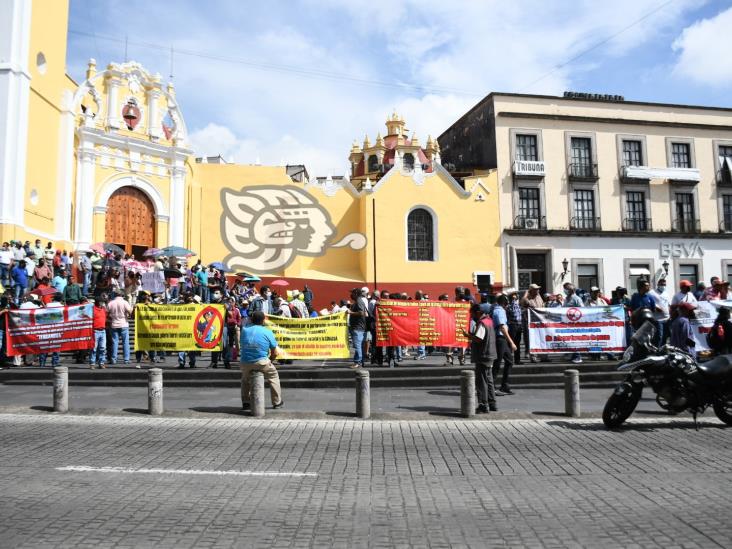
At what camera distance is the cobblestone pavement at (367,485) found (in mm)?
4270

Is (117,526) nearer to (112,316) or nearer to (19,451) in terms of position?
(19,451)

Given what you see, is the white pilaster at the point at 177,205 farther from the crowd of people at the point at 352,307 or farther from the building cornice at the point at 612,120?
the building cornice at the point at 612,120

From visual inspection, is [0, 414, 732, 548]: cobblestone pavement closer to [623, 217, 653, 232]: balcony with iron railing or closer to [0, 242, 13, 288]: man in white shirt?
[0, 242, 13, 288]: man in white shirt

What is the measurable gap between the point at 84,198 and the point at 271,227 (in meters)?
8.50

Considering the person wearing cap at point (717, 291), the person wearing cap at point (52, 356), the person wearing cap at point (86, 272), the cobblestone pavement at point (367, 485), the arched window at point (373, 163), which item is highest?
the arched window at point (373, 163)

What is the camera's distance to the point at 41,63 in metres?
23.7

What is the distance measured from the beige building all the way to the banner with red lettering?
55.5 ft

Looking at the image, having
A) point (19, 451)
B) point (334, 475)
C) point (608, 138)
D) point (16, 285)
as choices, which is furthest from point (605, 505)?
point (608, 138)

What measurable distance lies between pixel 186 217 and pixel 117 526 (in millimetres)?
24764

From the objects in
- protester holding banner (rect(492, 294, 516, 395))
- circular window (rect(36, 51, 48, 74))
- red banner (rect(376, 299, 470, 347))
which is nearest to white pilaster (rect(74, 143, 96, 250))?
circular window (rect(36, 51, 48, 74))

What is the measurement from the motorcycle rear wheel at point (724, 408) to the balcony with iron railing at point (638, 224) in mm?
25352

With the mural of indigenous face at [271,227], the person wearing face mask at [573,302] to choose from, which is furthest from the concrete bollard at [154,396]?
the mural of indigenous face at [271,227]

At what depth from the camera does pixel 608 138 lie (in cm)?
3212

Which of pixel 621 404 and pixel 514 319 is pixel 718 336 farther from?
pixel 514 319
